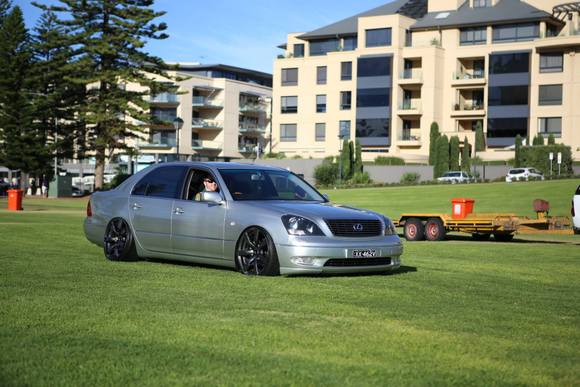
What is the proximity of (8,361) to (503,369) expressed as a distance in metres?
3.17

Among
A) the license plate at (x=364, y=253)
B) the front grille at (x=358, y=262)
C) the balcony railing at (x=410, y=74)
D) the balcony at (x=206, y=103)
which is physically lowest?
the front grille at (x=358, y=262)

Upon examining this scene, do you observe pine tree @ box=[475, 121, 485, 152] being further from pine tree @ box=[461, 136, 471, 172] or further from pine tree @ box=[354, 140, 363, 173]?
pine tree @ box=[354, 140, 363, 173]

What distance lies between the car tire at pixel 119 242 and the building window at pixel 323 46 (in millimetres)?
85837

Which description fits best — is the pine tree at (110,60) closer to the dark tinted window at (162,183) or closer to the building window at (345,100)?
the building window at (345,100)

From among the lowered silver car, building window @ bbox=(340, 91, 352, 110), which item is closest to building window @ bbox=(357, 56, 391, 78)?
building window @ bbox=(340, 91, 352, 110)

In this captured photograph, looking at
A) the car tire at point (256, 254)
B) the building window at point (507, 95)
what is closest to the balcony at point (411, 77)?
the building window at point (507, 95)

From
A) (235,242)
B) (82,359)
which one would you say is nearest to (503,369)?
(82,359)

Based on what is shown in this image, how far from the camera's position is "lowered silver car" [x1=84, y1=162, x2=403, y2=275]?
11.2 m

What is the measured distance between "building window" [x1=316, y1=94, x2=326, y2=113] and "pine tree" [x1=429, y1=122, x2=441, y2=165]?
16.6 metres

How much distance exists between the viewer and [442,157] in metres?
76.9

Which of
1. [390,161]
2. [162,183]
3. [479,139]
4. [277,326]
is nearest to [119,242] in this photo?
[162,183]

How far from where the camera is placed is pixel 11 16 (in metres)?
77.7

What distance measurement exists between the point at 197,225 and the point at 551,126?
2864 inches

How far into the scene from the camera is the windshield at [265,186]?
12.3 meters
